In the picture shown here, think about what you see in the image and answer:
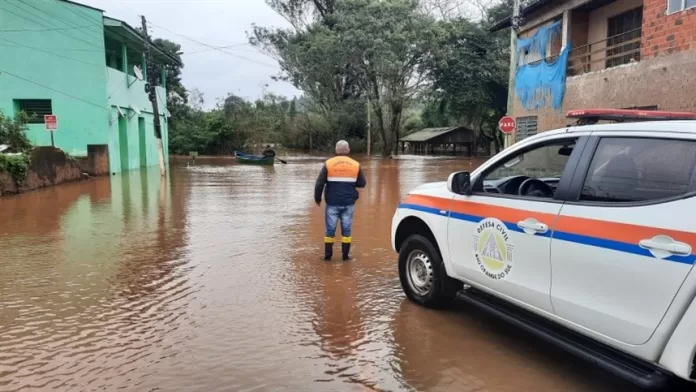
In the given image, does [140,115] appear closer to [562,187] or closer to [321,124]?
[321,124]

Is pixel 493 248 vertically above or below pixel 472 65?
below

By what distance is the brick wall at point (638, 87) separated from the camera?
1336cm

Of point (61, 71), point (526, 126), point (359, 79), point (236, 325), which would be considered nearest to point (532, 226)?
point (236, 325)

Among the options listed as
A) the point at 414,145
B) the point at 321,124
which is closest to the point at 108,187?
the point at 321,124

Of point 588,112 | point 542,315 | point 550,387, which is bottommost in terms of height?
point 550,387

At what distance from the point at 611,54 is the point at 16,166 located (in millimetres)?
19314

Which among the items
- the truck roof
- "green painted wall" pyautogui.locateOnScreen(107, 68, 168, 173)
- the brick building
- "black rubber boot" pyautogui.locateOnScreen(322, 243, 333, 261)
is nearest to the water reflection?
"black rubber boot" pyautogui.locateOnScreen(322, 243, 333, 261)

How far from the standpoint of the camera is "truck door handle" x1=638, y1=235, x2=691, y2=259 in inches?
111

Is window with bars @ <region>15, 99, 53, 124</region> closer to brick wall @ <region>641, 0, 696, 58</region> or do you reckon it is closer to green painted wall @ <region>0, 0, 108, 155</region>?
green painted wall @ <region>0, 0, 108, 155</region>

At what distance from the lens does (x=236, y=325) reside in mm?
4867

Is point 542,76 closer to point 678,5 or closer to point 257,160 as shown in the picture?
point 678,5

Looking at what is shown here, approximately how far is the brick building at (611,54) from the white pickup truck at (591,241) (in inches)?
445

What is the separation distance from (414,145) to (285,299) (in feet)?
172

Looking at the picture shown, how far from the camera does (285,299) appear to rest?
5680mm
